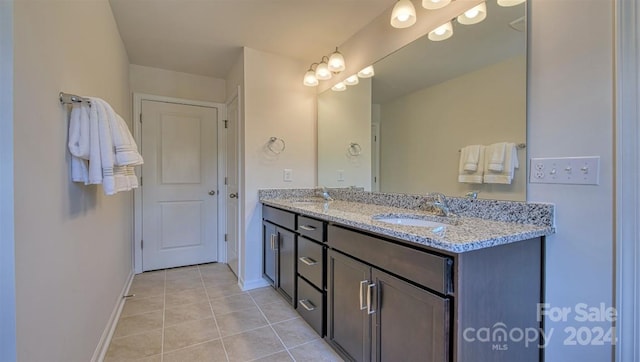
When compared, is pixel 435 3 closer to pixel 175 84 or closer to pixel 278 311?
pixel 278 311

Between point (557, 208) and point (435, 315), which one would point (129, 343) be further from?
point (557, 208)

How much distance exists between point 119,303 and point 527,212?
2.85 m

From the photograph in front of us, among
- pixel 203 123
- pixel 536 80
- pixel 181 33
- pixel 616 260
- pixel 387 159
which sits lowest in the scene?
pixel 616 260

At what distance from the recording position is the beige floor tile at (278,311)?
218 centimetres

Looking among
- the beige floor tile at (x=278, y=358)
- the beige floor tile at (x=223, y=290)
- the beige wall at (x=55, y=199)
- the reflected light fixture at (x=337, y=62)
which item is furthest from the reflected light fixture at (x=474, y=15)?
the beige floor tile at (x=223, y=290)

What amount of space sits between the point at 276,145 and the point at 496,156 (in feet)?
6.31

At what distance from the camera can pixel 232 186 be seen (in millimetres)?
3312

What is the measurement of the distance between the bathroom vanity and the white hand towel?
0.18 meters

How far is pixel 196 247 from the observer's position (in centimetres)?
349

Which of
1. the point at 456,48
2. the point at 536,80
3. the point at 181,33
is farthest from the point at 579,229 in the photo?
the point at 181,33

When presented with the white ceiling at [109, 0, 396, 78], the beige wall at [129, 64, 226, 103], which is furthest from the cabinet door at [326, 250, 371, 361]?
the beige wall at [129, 64, 226, 103]

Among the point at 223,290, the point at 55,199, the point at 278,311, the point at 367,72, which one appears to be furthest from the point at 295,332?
the point at 367,72

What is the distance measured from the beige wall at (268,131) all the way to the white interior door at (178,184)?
1000 mm

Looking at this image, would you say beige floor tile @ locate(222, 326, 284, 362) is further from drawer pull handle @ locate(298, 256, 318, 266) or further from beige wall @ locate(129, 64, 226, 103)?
beige wall @ locate(129, 64, 226, 103)
